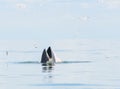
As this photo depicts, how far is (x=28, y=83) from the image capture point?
50.1 m

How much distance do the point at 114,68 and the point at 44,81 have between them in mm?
14886

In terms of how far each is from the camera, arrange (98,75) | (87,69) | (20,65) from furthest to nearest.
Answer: (20,65) < (87,69) < (98,75)

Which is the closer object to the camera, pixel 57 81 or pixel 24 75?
pixel 57 81

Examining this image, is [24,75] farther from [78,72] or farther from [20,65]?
[20,65]

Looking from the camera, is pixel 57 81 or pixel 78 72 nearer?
pixel 57 81

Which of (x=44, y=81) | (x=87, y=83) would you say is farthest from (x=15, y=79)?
(x=87, y=83)

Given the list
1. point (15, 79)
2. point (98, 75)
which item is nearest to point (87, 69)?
point (98, 75)

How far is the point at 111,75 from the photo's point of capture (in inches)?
2251

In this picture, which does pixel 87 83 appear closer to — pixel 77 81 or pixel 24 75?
pixel 77 81

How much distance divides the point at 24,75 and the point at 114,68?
11255mm

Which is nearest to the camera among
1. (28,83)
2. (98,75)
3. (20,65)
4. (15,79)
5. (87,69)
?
(28,83)

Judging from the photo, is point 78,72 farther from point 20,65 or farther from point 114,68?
point 20,65

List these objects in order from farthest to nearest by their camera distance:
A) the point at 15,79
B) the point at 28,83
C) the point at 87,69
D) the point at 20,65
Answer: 1. the point at 20,65
2. the point at 87,69
3. the point at 15,79
4. the point at 28,83

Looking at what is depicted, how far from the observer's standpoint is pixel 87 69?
64125mm
